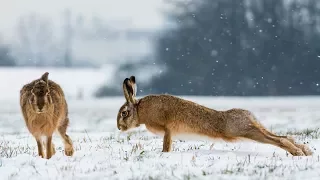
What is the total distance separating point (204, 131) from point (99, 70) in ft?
131

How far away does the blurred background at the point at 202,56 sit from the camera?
1634 inches

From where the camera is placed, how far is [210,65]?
4172 cm

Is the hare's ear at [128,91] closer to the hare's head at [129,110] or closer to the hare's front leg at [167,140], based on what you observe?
the hare's head at [129,110]

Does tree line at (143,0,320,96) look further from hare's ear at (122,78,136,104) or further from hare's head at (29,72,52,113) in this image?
hare's head at (29,72,52,113)

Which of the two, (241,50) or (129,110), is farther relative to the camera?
(241,50)

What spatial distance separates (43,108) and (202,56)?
35.1 metres

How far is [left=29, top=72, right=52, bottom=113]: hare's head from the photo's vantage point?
7859mm

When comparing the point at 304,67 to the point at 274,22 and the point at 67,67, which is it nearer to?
the point at 274,22

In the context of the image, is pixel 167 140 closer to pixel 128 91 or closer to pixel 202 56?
pixel 128 91

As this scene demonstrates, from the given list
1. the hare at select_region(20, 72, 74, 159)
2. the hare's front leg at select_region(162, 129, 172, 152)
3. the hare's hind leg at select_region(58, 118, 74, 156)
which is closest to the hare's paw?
the hare's hind leg at select_region(58, 118, 74, 156)

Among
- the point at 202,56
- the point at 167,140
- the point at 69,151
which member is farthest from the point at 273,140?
the point at 202,56

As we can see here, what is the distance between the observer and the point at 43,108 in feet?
25.9

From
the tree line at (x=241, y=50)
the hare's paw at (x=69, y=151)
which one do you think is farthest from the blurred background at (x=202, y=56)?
the hare's paw at (x=69, y=151)

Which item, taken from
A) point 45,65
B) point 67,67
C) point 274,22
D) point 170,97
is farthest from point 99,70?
point 170,97
